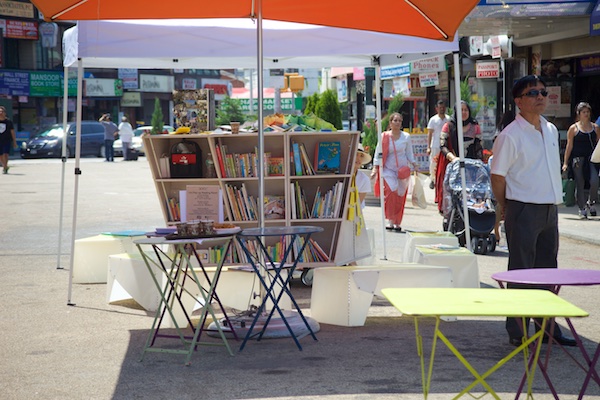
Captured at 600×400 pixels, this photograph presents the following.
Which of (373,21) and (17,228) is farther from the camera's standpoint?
(17,228)

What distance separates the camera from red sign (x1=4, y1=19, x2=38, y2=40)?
54500 millimetres

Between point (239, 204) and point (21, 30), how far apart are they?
1918 inches

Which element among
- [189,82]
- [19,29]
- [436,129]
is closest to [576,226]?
[436,129]

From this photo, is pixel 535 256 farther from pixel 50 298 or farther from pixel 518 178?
pixel 50 298

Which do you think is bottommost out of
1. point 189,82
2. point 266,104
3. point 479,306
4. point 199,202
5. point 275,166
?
point 479,306

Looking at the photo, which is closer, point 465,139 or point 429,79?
point 465,139

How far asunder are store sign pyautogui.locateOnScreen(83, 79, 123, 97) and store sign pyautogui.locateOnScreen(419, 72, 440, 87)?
36.2 metres

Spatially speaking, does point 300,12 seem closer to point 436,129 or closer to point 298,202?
point 298,202

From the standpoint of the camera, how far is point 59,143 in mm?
45469

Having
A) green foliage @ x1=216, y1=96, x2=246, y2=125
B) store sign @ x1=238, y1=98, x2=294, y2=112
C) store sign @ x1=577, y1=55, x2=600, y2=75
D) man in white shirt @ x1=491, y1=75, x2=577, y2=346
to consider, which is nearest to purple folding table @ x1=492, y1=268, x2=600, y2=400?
man in white shirt @ x1=491, y1=75, x2=577, y2=346

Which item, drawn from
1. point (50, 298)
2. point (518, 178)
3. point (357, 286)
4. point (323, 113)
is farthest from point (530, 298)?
point (323, 113)

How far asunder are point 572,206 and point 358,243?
32.8ft

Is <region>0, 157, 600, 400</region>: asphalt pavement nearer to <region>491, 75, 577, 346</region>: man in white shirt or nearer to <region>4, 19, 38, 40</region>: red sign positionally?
<region>491, 75, 577, 346</region>: man in white shirt

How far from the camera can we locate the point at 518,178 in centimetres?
737
